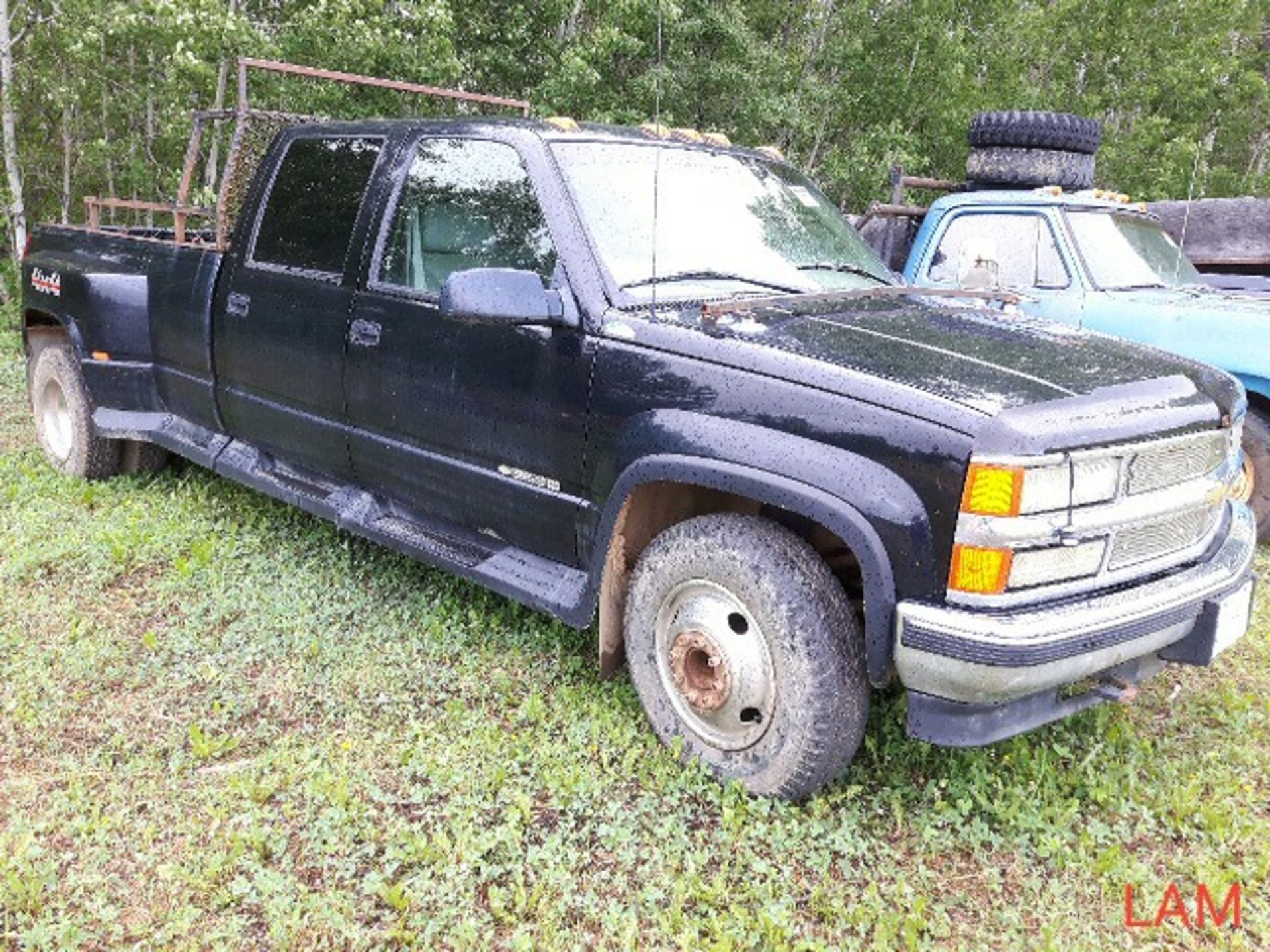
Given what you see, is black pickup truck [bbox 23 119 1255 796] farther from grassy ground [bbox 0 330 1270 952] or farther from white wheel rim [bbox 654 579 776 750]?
grassy ground [bbox 0 330 1270 952]

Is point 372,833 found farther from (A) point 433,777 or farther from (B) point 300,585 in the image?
(B) point 300,585

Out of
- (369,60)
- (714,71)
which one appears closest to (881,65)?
(714,71)

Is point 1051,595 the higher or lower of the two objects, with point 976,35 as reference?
lower

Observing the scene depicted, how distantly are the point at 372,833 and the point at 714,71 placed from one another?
12.4 meters

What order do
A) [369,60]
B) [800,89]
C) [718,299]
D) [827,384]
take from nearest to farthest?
[827,384], [718,299], [369,60], [800,89]

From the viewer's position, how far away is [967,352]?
118 inches

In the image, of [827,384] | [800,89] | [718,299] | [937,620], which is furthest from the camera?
[800,89]

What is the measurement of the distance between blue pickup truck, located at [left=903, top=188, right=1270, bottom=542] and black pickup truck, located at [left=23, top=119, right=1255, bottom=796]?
91.1 inches

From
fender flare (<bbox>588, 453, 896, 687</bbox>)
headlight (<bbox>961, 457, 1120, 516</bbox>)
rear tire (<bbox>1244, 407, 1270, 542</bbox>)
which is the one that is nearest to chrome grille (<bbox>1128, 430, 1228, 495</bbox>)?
headlight (<bbox>961, 457, 1120, 516</bbox>)

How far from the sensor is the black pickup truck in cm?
261

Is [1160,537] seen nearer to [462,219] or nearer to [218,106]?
[462,219]

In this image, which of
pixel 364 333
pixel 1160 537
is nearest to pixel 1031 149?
pixel 1160 537

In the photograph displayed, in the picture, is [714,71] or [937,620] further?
[714,71]

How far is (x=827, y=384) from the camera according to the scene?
9.07 feet
